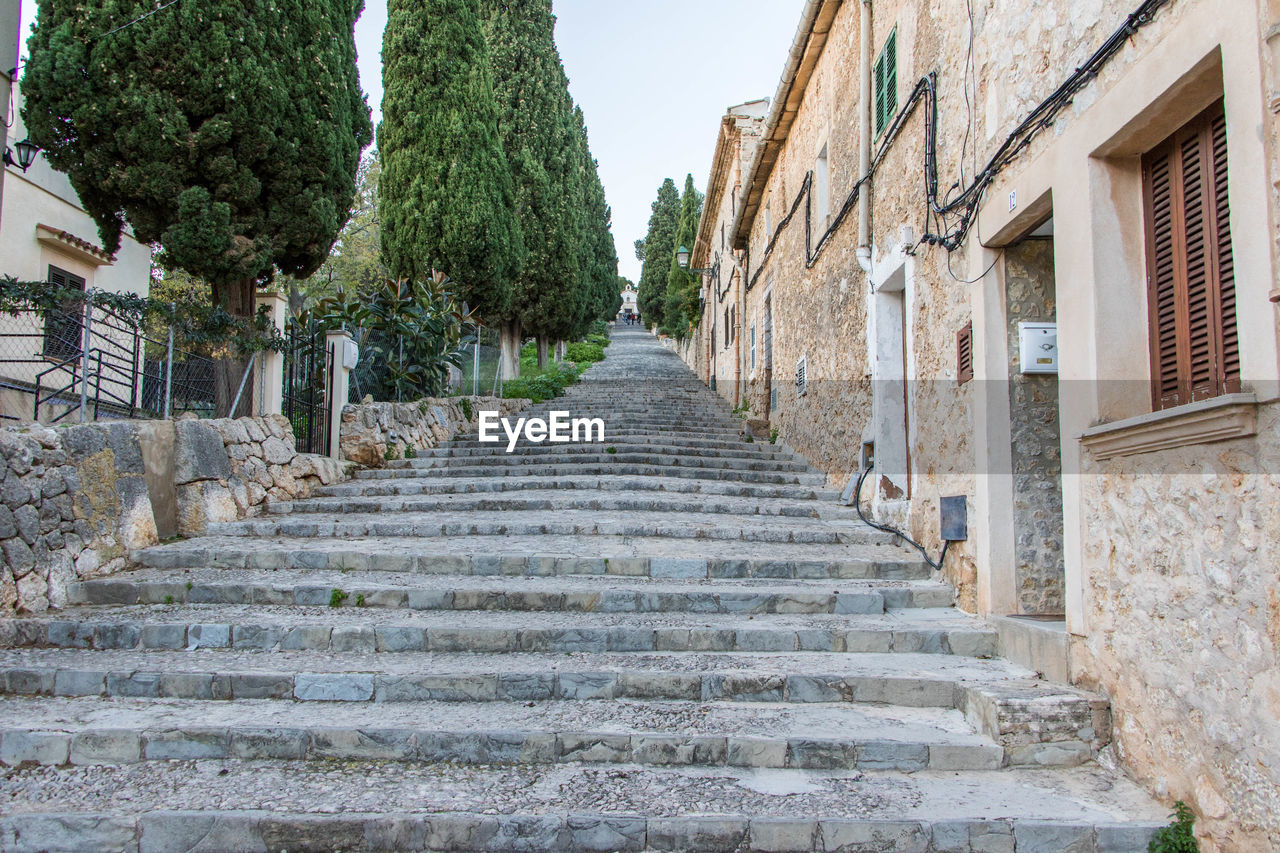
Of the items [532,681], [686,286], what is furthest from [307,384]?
[686,286]

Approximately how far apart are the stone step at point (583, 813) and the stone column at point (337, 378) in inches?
250

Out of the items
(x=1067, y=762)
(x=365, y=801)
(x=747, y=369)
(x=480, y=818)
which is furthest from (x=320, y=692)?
(x=747, y=369)

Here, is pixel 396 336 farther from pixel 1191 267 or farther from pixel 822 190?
pixel 1191 267

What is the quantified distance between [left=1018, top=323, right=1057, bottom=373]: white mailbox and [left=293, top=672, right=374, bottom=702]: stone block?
13.1 ft

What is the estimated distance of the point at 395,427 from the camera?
34.7 ft

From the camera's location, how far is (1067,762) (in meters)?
3.52

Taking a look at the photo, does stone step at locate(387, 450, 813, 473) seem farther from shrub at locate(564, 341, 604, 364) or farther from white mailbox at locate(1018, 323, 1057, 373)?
shrub at locate(564, 341, 604, 364)

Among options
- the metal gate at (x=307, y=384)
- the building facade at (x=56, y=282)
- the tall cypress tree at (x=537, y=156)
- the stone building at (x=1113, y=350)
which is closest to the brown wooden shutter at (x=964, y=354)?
the stone building at (x=1113, y=350)

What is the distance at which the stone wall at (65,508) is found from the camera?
5.05m

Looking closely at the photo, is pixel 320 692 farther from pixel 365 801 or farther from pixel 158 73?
pixel 158 73

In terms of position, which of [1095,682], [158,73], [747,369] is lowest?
[1095,682]

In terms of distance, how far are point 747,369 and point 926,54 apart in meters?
9.78

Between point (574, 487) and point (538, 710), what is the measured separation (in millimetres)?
5313

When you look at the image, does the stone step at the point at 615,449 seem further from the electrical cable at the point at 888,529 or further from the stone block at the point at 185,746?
the stone block at the point at 185,746
